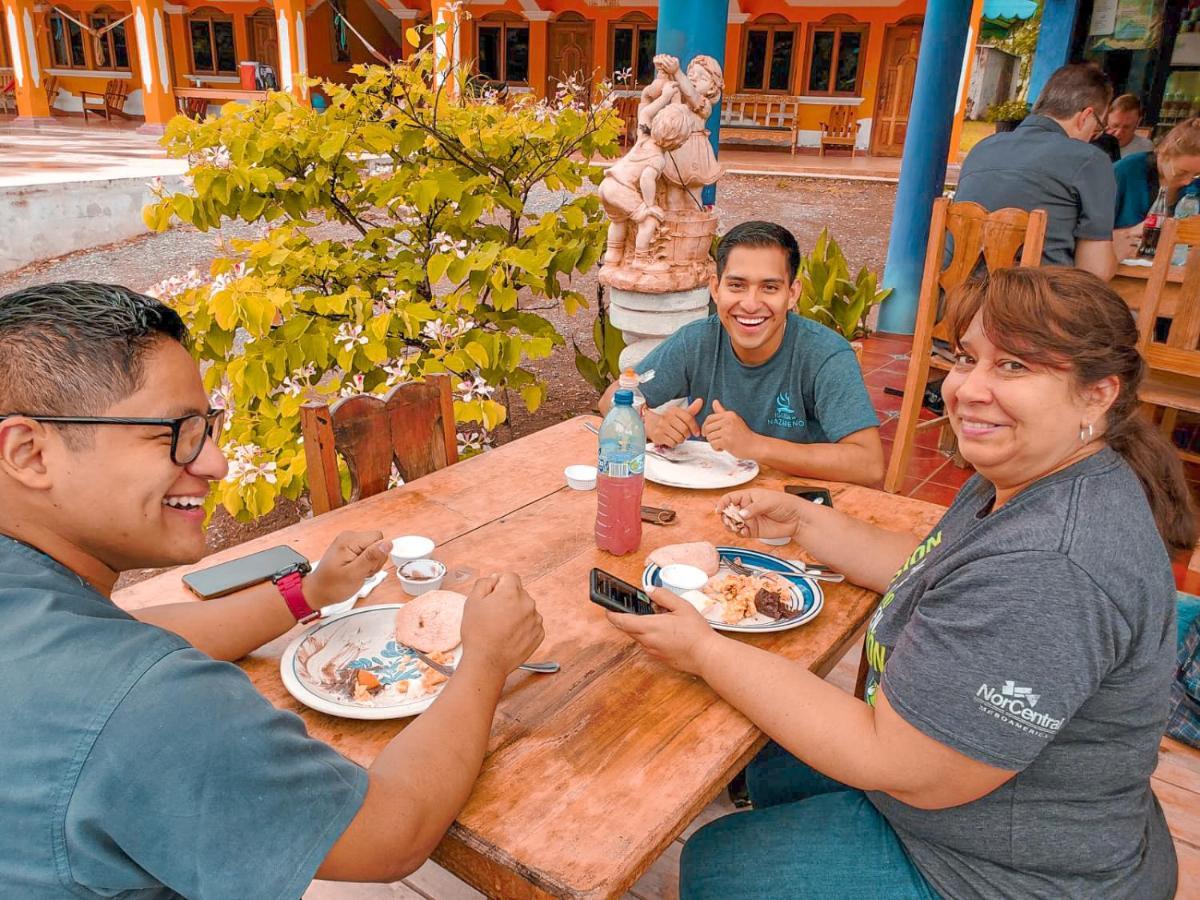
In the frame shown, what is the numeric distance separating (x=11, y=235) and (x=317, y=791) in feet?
33.8

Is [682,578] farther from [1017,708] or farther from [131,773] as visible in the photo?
[131,773]

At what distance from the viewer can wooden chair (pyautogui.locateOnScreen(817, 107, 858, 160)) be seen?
17312 millimetres

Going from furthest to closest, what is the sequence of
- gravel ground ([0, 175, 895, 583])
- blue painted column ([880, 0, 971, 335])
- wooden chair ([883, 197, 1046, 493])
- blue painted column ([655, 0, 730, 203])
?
blue painted column ([880, 0, 971, 335])
gravel ground ([0, 175, 895, 583])
blue painted column ([655, 0, 730, 203])
wooden chair ([883, 197, 1046, 493])

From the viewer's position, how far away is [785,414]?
2.46m

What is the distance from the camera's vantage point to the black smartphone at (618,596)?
145 cm

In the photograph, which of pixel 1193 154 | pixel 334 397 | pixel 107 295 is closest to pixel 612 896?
pixel 107 295

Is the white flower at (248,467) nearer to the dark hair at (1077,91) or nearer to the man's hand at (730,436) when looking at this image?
the man's hand at (730,436)

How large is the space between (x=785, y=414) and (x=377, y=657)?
1463mm

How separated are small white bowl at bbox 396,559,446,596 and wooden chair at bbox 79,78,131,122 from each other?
2274cm

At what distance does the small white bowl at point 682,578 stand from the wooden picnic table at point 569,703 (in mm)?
64

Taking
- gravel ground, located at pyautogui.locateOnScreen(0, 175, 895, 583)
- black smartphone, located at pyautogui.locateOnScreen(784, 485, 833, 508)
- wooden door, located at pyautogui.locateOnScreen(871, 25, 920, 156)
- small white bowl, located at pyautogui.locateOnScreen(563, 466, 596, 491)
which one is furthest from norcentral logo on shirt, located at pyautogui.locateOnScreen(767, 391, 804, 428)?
wooden door, located at pyautogui.locateOnScreen(871, 25, 920, 156)

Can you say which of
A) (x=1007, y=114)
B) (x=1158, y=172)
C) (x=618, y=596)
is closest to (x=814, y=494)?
(x=618, y=596)

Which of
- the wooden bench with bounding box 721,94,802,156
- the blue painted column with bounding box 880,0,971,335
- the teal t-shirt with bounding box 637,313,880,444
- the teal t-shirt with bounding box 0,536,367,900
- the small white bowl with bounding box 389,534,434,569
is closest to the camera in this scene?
the teal t-shirt with bounding box 0,536,367,900

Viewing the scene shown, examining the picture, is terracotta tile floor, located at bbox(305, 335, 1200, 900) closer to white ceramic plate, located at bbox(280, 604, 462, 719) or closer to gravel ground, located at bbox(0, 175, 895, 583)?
white ceramic plate, located at bbox(280, 604, 462, 719)
